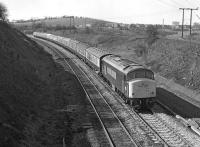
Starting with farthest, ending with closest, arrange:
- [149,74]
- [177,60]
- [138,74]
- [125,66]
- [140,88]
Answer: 1. [177,60]
2. [125,66]
3. [149,74]
4. [138,74]
5. [140,88]

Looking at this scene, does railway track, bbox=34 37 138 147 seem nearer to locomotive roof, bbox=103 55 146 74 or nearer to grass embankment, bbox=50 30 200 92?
locomotive roof, bbox=103 55 146 74

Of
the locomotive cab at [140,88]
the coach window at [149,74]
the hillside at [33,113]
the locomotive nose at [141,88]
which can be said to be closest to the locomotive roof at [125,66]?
the locomotive cab at [140,88]

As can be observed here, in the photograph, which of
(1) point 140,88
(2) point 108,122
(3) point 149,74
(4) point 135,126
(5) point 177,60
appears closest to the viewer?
(4) point 135,126

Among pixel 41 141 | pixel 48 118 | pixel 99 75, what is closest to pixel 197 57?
pixel 99 75

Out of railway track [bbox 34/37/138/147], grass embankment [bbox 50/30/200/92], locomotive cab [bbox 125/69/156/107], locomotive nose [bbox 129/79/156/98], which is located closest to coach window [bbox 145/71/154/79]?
locomotive cab [bbox 125/69/156/107]

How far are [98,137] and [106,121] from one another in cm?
345

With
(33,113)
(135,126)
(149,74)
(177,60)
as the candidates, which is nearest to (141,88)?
(149,74)

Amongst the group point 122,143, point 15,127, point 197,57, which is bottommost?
point 122,143

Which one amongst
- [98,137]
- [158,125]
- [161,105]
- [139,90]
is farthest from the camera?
[161,105]

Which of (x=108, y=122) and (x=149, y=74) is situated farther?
(x=149, y=74)

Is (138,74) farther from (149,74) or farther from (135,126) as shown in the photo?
(135,126)

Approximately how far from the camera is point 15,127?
1769 centimetres

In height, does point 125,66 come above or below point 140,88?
above

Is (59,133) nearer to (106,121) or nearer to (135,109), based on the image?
(106,121)
